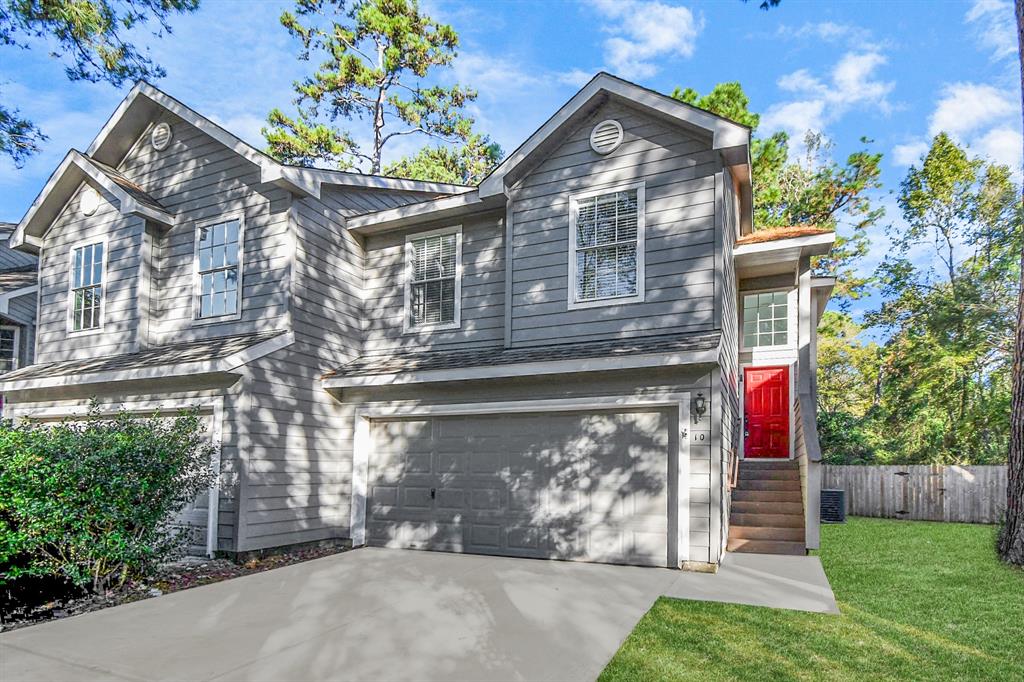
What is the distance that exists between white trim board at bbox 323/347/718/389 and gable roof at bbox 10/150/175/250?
416cm

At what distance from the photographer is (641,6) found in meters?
19.9

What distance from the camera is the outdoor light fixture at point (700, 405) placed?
7801 mm

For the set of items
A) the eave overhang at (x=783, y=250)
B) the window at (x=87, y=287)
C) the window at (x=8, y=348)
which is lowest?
the window at (x=8, y=348)

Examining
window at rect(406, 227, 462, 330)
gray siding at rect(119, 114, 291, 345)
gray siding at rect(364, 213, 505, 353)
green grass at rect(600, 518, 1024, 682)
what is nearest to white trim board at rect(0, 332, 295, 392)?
gray siding at rect(119, 114, 291, 345)

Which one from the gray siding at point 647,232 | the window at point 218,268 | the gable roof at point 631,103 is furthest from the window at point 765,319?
the window at point 218,268

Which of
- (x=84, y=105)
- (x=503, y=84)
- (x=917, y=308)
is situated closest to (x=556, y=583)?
(x=917, y=308)

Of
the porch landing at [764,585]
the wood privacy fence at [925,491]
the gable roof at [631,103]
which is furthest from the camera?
the wood privacy fence at [925,491]

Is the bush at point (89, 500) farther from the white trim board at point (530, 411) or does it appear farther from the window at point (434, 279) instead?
the window at point (434, 279)

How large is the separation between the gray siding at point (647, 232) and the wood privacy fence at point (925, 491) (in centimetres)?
891

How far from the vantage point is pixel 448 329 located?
10117 mm

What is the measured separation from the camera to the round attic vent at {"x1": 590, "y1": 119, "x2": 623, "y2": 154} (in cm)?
891

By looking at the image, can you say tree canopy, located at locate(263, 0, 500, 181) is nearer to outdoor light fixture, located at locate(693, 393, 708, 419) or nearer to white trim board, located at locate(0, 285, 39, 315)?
white trim board, located at locate(0, 285, 39, 315)

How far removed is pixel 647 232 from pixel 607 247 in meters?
0.56

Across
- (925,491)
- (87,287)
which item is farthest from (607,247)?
(925,491)
